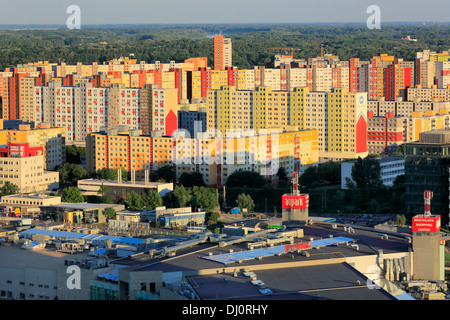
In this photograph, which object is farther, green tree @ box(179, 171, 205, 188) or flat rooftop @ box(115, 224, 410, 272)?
green tree @ box(179, 171, 205, 188)

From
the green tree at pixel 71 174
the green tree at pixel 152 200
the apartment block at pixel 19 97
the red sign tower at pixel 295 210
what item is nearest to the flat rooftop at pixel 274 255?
the red sign tower at pixel 295 210

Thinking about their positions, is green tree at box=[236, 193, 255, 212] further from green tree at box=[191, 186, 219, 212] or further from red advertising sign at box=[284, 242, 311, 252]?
red advertising sign at box=[284, 242, 311, 252]

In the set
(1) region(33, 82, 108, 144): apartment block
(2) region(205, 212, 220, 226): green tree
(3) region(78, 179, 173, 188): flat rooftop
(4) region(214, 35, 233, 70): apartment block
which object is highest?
(4) region(214, 35, 233, 70): apartment block

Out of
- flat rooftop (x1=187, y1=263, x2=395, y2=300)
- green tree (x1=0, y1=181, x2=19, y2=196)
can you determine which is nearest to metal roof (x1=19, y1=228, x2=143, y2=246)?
flat rooftop (x1=187, y1=263, x2=395, y2=300)

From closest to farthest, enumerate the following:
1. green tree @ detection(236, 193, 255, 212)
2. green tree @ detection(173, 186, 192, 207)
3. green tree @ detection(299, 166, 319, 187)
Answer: green tree @ detection(173, 186, 192, 207) → green tree @ detection(236, 193, 255, 212) → green tree @ detection(299, 166, 319, 187)

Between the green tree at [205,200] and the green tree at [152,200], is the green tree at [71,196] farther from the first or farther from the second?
the green tree at [205,200]

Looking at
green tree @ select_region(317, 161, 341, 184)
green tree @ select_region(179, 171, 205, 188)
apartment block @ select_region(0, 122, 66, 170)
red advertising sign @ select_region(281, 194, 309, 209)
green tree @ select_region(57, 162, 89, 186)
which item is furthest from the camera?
apartment block @ select_region(0, 122, 66, 170)
